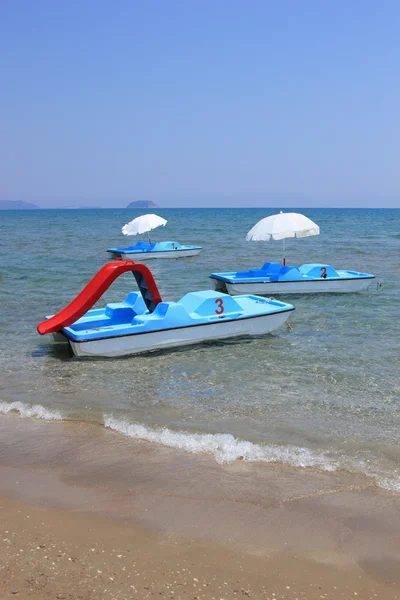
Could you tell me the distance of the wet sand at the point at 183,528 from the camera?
4027 millimetres

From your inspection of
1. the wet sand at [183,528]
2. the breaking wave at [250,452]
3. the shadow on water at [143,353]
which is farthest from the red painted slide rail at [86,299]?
the wet sand at [183,528]

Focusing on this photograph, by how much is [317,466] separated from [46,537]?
9.69 ft

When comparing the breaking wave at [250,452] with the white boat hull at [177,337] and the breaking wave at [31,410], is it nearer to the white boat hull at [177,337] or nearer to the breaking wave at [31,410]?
the breaking wave at [31,410]

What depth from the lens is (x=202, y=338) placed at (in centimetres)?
1130

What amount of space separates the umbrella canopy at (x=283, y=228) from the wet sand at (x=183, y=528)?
1041 cm

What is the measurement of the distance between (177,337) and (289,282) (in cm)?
678

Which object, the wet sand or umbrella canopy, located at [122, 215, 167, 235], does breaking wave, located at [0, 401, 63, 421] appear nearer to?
the wet sand

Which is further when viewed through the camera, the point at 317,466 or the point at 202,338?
the point at 202,338

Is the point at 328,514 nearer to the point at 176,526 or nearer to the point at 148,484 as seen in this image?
the point at 176,526

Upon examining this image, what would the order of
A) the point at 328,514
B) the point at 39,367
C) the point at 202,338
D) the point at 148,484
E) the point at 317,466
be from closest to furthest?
the point at 328,514 → the point at 148,484 → the point at 317,466 → the point at 39,367 → the point at 202,338

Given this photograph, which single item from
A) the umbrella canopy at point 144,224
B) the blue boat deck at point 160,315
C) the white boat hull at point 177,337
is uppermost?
the umbrella canopy at point 144,224

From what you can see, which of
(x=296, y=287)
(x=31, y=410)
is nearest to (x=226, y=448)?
(x=31, y=410)

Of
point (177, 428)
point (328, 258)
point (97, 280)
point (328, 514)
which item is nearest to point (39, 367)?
point (97, 280)

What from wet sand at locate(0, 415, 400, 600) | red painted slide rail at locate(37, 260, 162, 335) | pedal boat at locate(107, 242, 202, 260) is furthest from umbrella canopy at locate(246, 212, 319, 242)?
pedal boat at locate(107, 242, 202, 260)
